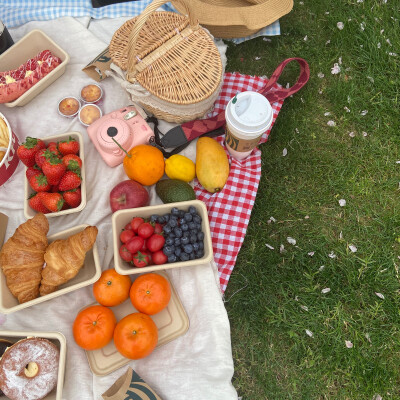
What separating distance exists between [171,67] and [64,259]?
1013 mm

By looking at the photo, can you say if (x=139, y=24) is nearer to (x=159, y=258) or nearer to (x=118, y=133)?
(x=118, y=133)

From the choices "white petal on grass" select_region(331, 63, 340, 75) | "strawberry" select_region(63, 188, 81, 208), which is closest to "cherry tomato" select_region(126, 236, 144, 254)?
"strawberry" select_region(63, 188, 81, 208)

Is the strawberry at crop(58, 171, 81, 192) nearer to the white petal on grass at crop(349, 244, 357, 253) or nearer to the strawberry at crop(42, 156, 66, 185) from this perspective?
the strawberry at crop(42, 156, 66, 185)

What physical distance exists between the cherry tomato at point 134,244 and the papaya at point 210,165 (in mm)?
474

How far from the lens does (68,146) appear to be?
1585mm

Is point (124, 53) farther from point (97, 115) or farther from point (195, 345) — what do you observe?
point (195, 345)

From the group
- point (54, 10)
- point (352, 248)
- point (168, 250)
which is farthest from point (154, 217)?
point (54, 10)

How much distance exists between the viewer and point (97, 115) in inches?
73.5

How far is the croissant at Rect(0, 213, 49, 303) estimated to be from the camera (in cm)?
137

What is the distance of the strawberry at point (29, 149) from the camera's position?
60.4 inches

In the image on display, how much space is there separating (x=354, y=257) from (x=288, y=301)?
45 cm

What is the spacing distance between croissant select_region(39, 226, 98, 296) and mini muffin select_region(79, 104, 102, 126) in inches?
28.1

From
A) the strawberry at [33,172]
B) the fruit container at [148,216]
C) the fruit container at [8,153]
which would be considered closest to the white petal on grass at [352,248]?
the fruit container at [148,216]

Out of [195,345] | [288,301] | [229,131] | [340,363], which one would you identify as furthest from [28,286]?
[340,363]
